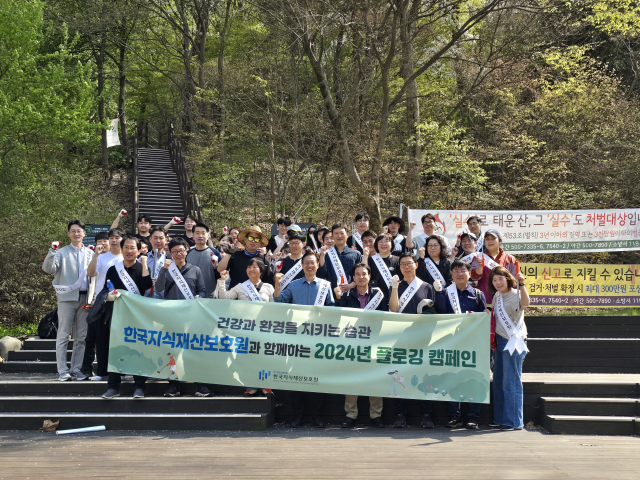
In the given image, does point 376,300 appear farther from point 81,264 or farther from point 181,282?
point 81,264

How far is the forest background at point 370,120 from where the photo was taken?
44.1 ft

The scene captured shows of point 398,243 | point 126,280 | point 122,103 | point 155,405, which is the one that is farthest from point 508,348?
point 122,103

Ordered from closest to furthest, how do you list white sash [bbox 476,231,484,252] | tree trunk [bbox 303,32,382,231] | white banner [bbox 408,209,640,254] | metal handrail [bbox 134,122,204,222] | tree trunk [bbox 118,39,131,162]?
white sash [bbox 476,231,484,252] → white banner [bbox 408,209,640,254] → tree trunk [bbox 303,32,382,231] → metal handrail [bbox 134,122,204,222] → tree trunk [bbox 118,39,131,162]

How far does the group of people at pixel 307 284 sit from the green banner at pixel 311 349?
8.2 inches

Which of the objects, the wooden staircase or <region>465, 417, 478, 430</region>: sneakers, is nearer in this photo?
<region>465, 417, 478, 430</region>: sneakers

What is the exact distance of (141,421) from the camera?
19.0 ft

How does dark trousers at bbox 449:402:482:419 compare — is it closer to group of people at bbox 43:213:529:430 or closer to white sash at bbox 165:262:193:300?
group of people at bbox 43:213:529:430

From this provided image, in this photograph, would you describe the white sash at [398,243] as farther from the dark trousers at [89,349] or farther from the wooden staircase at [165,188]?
the wooden staircase at [165,188]

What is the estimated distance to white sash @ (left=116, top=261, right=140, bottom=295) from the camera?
6438 millimetres

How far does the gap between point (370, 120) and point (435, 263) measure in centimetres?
1103

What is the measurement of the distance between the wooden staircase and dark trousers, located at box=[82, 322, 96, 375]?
8.48 meters

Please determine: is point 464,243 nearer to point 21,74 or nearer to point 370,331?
point 370,331

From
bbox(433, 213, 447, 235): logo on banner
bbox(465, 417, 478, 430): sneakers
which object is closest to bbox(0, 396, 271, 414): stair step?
bbox(465, 417, 478, 430): sneakers

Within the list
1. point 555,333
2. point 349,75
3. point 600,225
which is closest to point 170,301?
point 555,333
